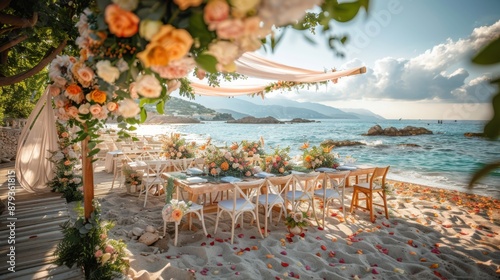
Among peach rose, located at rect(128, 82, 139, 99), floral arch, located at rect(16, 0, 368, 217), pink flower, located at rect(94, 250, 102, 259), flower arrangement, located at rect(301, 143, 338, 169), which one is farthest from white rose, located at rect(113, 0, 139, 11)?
flower arrangement, located at rect(301, 143, 338, 169)

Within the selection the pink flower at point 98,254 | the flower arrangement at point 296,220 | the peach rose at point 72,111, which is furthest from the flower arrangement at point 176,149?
the peach rose at point 72,111

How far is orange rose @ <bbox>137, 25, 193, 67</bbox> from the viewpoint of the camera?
2.26 ft

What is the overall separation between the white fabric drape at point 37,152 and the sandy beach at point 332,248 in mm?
746

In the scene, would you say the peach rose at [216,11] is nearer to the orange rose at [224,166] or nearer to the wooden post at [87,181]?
the wooden post at [87,181]

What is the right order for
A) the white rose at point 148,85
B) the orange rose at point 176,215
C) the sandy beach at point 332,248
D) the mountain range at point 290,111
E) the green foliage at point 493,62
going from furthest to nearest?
the mountain range at point 290,111 < the orange rose at point 176,215 < the sandy beach at point 332,248 < the white rose at point 148,85 < the green foliage at point 493,62

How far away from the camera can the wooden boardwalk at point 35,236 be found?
2.33 metres

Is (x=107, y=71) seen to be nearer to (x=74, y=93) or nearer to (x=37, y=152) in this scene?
(x=74, y=93)

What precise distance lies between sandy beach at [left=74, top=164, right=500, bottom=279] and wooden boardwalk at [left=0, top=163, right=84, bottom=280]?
24.6 inches

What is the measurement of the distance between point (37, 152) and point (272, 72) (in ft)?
13.5

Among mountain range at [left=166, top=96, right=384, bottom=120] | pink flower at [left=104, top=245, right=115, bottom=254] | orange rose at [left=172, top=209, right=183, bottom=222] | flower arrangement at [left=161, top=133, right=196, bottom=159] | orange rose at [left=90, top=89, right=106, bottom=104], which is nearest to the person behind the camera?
orange rose at [left=90, top=89, right=106, bottom=104]

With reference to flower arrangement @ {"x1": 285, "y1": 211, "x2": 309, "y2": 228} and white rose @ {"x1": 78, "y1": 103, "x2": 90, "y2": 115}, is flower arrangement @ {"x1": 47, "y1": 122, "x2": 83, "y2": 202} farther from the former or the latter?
white rose @ {"x1": 78, "y1": 103, "x2": 90, "y2": 115}

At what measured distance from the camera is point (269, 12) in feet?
2.15

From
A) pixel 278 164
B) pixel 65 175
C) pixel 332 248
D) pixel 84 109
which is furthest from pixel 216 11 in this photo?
pixel 65 175

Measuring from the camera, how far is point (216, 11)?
2.22ft
